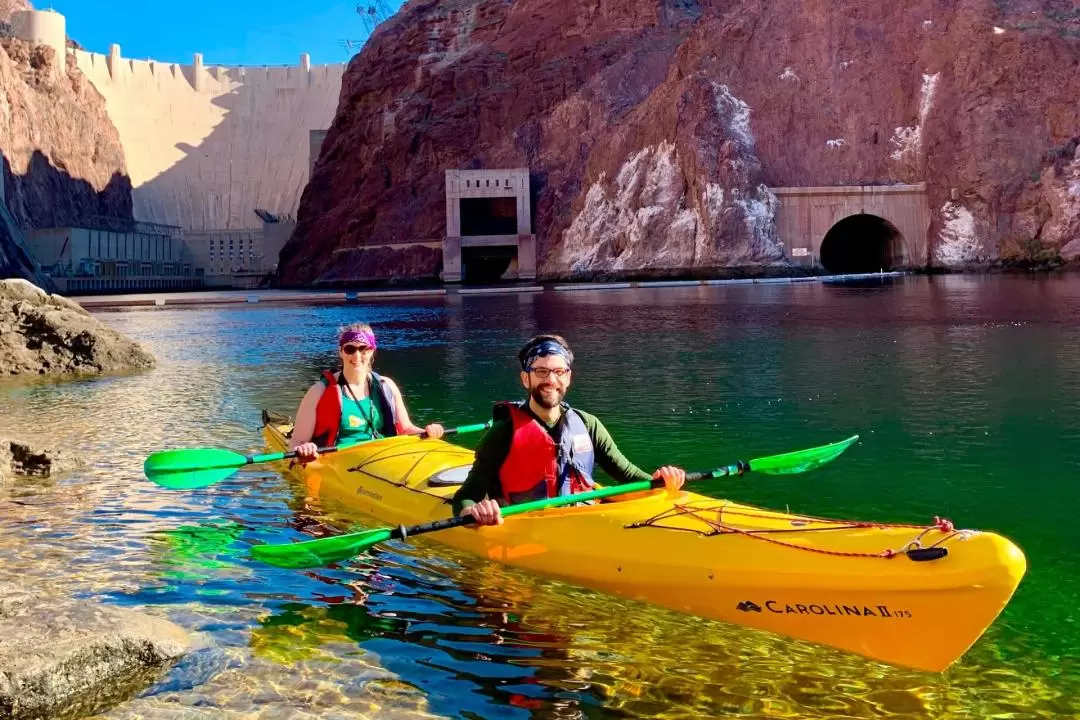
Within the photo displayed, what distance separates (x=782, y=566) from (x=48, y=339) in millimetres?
17605

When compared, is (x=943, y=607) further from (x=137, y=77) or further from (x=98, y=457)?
(x=137, y=77)

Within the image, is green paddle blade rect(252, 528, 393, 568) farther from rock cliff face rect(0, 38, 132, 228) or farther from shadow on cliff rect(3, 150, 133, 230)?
rock cliff face rect(0, 38, 132, 228)

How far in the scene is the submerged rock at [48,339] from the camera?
18609 mm

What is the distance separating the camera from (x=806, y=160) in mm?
62250

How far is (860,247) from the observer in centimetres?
7050

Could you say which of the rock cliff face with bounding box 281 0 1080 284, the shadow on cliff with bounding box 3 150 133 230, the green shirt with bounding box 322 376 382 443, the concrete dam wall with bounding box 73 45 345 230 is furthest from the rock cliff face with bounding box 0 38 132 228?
the green shirt with bounding box 322 376 382 443

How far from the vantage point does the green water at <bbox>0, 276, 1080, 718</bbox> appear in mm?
5059

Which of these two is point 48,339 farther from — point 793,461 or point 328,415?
point 793,461

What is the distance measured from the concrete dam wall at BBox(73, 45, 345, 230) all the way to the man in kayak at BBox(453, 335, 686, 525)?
5532 inches

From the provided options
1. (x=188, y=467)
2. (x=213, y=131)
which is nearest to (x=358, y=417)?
(x=188, y=467)

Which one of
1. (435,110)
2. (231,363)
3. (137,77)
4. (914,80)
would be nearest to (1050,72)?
(914,80)

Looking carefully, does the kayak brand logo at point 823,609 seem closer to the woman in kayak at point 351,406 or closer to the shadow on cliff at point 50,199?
the woman in kayak at point 351,406

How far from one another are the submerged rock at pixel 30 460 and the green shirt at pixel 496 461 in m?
5.72

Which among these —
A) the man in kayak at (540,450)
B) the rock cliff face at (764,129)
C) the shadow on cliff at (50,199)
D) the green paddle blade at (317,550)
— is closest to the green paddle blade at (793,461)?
the man in kayak at (540,450)
